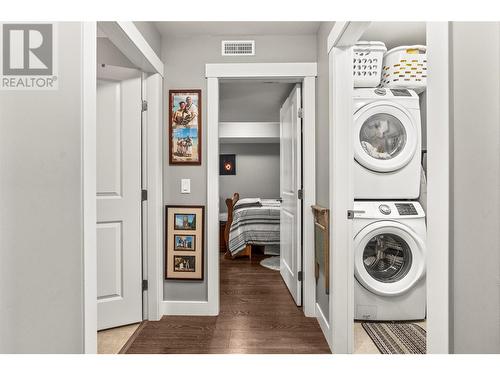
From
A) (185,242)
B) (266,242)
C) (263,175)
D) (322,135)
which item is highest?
(322,135)

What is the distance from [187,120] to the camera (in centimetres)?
262

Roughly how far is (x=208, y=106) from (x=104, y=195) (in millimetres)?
1073

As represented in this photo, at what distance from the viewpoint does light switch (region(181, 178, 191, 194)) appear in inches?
104

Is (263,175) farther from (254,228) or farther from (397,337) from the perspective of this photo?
(397,337)

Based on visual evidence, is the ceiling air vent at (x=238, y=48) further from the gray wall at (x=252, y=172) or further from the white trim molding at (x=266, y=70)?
the gray wall at (x=252, y=172)

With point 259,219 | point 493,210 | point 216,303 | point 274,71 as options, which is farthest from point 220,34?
point 259,219

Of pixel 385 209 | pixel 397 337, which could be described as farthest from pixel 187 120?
pixel 397 337

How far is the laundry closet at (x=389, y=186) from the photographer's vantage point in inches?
94.6

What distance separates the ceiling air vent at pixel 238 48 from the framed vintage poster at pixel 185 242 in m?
1.31

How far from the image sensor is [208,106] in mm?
2600

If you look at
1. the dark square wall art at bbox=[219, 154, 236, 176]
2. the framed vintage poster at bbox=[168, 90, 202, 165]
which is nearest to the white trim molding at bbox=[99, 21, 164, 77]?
the framed vintage poster at bbox=[168, 90, 202, 165]

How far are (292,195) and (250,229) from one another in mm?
1818

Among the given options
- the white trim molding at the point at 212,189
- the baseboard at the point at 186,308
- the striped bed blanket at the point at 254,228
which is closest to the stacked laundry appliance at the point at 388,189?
the white trim molding at the point at 212,189

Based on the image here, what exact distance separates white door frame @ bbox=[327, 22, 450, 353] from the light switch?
3.91 feet
